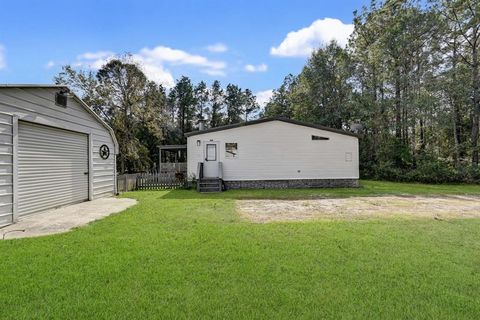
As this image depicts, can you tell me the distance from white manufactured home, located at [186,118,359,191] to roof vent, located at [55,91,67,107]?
620cm

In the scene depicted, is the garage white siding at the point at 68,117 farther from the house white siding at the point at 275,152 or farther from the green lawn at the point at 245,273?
the house white siding at the point at 275,152

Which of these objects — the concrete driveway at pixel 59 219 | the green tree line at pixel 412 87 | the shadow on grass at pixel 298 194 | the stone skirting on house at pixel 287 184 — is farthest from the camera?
the green tree line at pixel 412 87

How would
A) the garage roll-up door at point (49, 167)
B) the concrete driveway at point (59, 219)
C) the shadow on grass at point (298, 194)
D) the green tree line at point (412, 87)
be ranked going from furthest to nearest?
the green tree line at point (412, 87)
the shadow on grass at point (298, 194)
the garage roll-up door at point (49, 167)
the concrete driveway at point (59, 219)

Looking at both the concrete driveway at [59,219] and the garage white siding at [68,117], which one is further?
the garage white siding at [68,117]

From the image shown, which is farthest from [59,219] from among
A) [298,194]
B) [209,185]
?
[298,194]

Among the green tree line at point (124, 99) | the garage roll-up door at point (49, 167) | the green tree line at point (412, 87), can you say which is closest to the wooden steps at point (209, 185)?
the garage roll-up door at point (49, 167)

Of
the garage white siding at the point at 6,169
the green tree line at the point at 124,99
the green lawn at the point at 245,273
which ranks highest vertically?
the green tree line at the point at 124,99

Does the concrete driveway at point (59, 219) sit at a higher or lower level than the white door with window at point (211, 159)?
lower

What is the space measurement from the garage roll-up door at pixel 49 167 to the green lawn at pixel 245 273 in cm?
252

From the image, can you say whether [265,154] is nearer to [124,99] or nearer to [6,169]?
[6,169]

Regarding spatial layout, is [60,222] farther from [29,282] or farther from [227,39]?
[227,39]

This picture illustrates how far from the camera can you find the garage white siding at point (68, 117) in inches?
247

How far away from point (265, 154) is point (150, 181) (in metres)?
5.78

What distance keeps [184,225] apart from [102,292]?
2935mm
